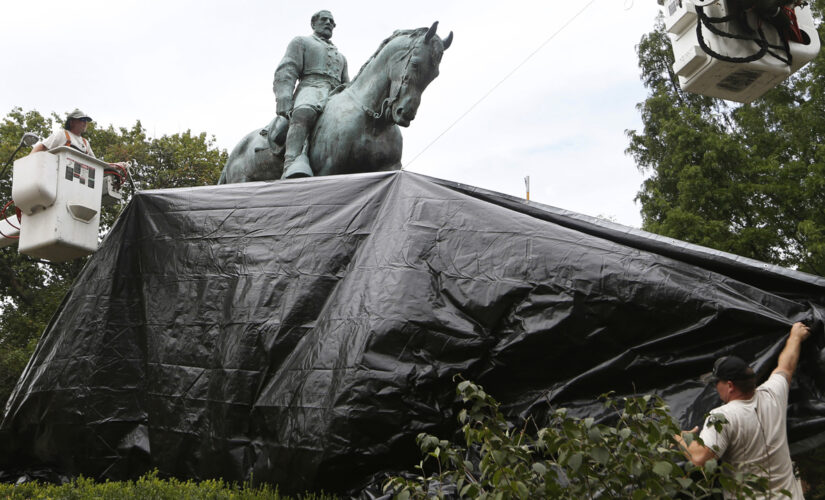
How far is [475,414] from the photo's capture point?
2.51 m

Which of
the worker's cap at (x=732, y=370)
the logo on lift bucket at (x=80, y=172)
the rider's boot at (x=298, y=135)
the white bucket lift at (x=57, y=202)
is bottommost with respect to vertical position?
the worker's cap at (x=732, y=370)

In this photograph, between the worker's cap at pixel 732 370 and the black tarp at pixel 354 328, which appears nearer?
the worker's cap at pixel 732 370

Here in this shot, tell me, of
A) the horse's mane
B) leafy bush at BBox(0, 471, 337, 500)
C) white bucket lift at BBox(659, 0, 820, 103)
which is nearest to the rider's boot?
the horse's mane

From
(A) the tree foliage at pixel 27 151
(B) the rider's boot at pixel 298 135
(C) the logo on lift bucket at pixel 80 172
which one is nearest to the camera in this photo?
(B) the rider's boot at pixel 298 135

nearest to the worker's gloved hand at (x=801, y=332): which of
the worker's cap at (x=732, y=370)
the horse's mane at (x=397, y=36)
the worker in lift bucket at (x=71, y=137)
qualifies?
the worker's cap at (x=732, y=370)

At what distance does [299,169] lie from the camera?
6379 mm

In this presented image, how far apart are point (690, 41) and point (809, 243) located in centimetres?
964

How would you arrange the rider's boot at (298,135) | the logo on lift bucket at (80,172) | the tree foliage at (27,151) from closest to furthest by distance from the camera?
1. the rider's boot at (298,135)
2. the logo on lift bucket at (80,172)
3. the tree foliage at (27,151)

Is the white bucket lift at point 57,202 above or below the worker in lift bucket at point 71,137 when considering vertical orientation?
below

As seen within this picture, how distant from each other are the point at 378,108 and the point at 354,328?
298cm

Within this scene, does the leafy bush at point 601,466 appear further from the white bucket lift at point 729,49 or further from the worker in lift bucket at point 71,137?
the worker in lift bucket at point 71,137

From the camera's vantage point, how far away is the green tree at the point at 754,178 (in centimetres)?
1472

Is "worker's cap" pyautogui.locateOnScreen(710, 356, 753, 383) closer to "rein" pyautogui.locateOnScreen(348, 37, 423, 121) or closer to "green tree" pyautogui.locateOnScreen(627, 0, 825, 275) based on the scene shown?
"rein" pyautogui.locateOnScreen(348, 37, 423, 121)

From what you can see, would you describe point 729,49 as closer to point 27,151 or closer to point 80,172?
point 80,172
